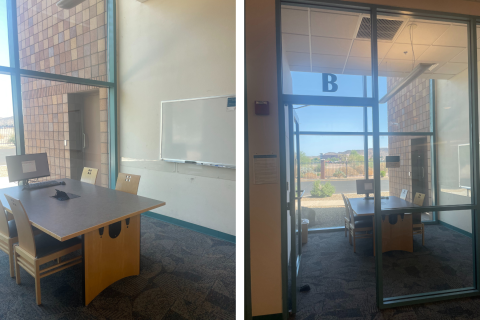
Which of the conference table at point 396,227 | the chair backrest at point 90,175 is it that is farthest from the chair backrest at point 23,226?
the conference table at point 396,227

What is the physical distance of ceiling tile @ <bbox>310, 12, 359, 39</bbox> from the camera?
6.01ft

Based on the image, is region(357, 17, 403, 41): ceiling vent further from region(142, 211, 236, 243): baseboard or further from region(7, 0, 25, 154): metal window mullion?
region(7, 0, 25, 154): metal window mullion

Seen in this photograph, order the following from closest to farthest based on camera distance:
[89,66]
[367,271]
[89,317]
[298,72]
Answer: [89,317], [298,72], [367,271], [89,66]

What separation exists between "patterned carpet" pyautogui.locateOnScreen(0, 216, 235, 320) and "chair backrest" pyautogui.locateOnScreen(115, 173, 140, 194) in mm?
732

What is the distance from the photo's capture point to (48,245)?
1.83 m

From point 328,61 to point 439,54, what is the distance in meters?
1.00

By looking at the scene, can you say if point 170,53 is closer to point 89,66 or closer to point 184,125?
point 184,125

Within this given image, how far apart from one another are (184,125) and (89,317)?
2269 millimetres

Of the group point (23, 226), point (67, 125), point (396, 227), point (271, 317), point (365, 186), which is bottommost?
point (271, 317)

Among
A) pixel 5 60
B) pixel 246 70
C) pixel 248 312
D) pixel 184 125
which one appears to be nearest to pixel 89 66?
pixel 5 60

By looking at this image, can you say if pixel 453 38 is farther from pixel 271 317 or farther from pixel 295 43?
pixel 271 317

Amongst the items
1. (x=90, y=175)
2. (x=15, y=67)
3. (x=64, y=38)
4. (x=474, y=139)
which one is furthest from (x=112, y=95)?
(x=474, y=139)

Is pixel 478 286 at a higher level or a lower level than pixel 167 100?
lower

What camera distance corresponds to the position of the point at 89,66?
3.69 meters
